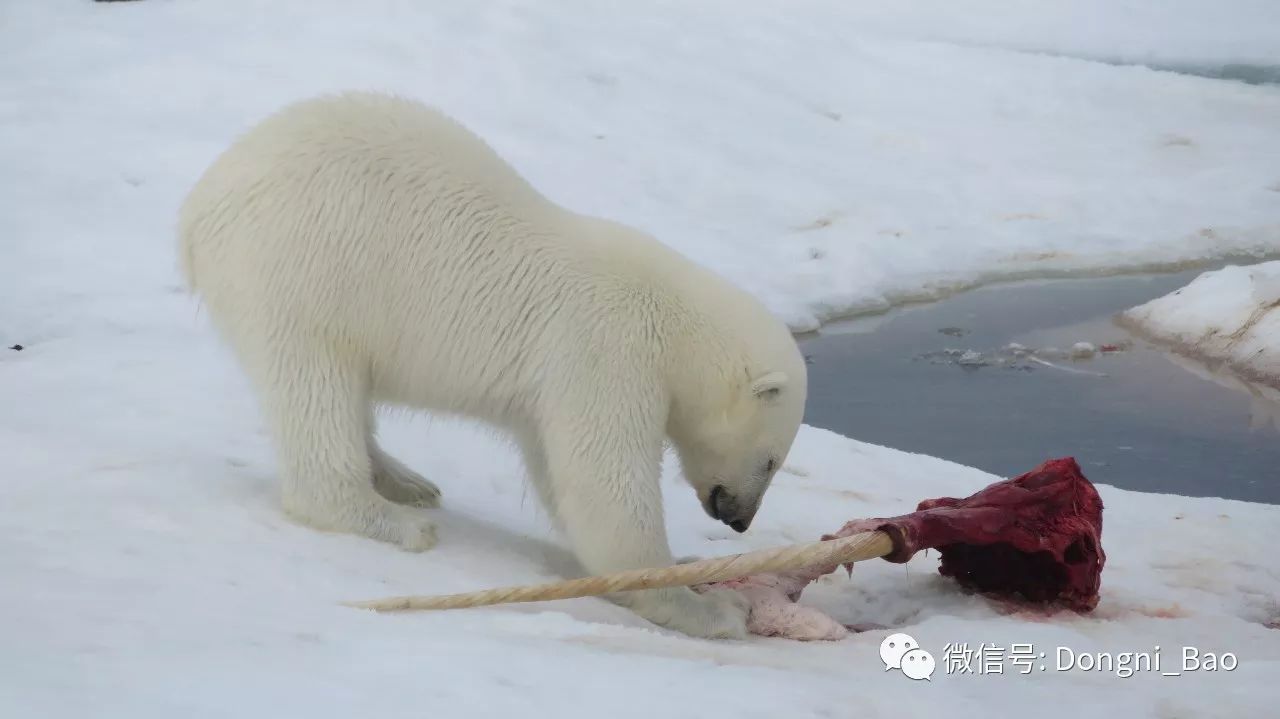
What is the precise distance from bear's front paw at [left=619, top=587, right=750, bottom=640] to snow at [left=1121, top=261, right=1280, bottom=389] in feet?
13.9

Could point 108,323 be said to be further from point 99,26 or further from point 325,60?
point 99,26

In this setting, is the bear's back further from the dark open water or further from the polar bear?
the dark open water

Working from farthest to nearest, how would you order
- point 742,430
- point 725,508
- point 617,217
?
point 617,217, point 725,508, point 742,430

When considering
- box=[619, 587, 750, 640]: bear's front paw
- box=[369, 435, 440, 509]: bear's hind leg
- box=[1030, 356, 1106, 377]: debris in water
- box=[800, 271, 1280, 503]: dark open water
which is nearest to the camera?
box=[619, 587, 750, 640]: bear's front paw

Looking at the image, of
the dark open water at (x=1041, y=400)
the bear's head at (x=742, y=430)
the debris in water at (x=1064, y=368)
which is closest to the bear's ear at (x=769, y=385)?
the bear's head at (x=742, y=430)

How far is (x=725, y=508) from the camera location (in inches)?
154

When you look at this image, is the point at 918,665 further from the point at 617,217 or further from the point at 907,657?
the point at 617,217

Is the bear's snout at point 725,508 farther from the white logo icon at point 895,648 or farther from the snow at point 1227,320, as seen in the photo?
the snow at point 1227,320

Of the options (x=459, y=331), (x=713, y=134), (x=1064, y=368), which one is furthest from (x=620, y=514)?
(x=713, y=134)

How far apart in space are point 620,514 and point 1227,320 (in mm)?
4888

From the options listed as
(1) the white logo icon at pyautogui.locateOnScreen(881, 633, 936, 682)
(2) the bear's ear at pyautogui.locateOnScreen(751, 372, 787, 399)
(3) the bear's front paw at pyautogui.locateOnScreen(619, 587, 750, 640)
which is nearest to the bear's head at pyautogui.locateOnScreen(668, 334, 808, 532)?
(2) the bear's ear at pyautogui.locateOnScreen(751, 372, 787, 399)

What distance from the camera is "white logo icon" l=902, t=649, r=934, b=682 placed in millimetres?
2760

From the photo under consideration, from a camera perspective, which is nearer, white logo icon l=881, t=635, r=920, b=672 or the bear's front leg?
white logo icon l=881, t=635, r=920, b=672

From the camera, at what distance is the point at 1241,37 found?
1447 cm
